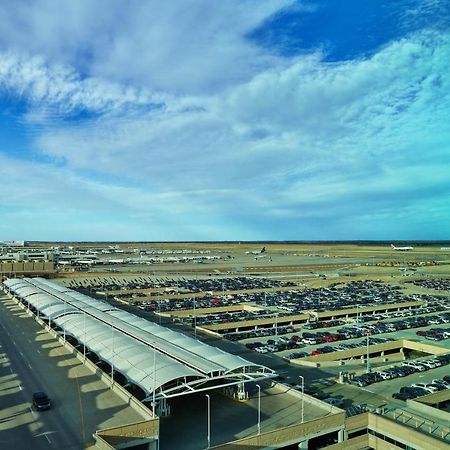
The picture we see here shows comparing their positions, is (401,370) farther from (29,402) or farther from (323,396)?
(29,402)

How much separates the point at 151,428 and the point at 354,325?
42.7 meters

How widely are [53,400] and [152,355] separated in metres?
6.98

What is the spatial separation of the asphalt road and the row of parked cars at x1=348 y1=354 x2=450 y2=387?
19938mm

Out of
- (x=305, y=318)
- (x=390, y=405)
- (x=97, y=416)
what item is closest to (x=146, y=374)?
(x=97, y=416)

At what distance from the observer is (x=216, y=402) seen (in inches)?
1166

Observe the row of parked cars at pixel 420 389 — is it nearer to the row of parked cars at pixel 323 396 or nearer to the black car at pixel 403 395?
the black car at pixel 403 395

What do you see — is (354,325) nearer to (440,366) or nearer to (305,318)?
(305,318)

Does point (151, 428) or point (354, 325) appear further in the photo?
point (354, 325)

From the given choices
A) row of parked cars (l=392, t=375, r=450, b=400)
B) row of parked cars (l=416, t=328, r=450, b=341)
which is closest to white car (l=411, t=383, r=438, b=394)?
row of parked cars (l=392, t=375, r=450, b=400)

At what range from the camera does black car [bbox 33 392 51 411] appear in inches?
1086

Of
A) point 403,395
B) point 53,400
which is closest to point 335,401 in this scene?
point 403,395

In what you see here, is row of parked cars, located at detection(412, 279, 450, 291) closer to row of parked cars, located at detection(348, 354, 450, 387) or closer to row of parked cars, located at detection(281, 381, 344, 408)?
row of parked cars, located at detection(348, 354, 450, 387)

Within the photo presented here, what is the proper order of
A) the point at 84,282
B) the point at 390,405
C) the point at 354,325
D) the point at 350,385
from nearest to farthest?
the point at 390,405 < the point at 350,385 < the point at 354,325 < the point at 84,282

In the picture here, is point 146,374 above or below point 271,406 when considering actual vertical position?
above
